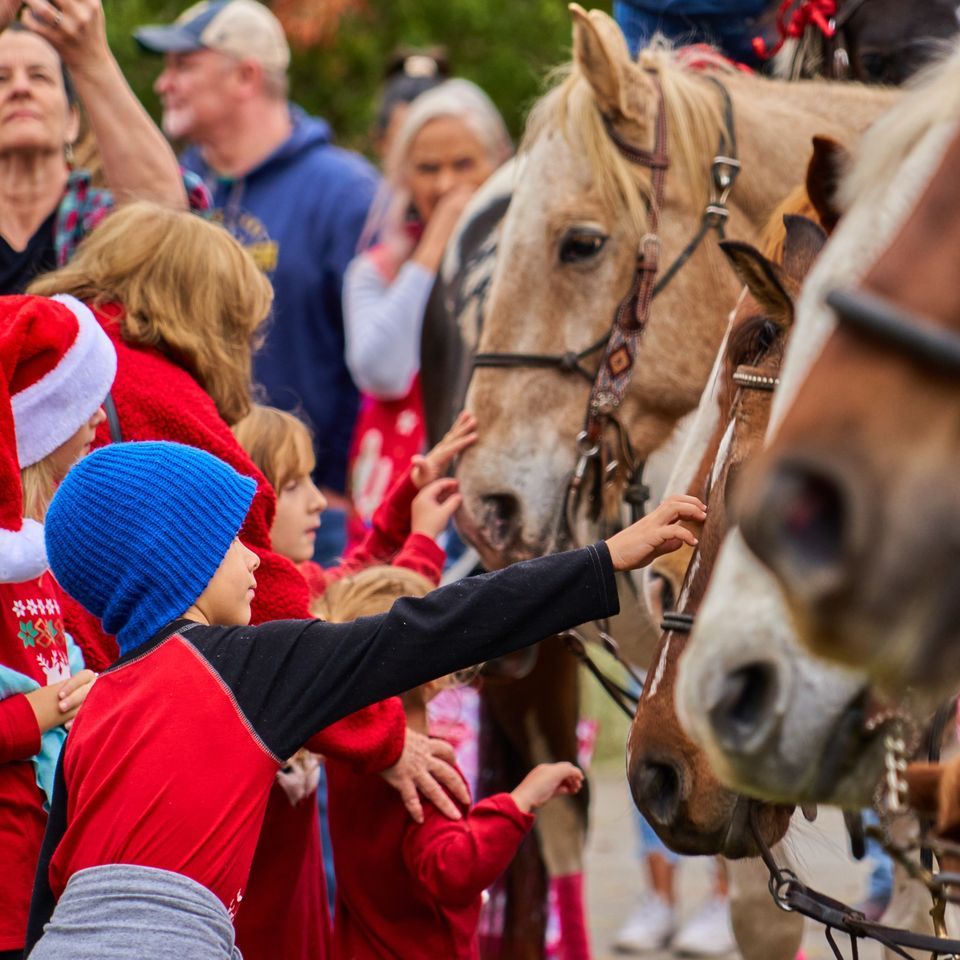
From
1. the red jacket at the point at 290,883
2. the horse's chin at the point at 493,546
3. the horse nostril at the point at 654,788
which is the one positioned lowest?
the red jacket at the point at 290,883

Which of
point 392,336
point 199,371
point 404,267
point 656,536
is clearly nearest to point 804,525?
point 656,536

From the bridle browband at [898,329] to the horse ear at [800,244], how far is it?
124 cm

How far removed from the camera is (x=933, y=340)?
1.29 metres

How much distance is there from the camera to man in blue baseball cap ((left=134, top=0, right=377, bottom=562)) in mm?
5828

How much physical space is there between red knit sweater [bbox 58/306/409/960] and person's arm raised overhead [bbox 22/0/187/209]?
0.73 metres

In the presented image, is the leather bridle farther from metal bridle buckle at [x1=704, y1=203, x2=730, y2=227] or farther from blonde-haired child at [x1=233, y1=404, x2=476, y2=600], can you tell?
blonde-haired child at [x1=233, y1=404, x2=476, y2=600]

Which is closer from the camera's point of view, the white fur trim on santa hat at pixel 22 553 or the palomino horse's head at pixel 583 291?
the white fur trim on santa hat at pixel 22 553

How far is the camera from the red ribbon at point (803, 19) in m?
4.09

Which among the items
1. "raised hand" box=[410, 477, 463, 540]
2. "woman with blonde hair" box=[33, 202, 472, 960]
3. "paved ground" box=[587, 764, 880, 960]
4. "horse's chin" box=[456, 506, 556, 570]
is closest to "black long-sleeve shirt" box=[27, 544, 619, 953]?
"woman with blonde hair" box=[33, 202, 472, 960]

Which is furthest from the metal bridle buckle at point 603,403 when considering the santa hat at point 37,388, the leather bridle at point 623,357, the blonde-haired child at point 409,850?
the santa hat at point 37,388

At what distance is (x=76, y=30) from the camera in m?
3.52

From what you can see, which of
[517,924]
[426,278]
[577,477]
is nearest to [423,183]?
[426,278]

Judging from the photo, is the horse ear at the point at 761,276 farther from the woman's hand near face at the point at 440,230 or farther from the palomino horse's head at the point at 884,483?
the woman's hand near face at the point at 440,230

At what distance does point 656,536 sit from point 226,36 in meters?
4.47
